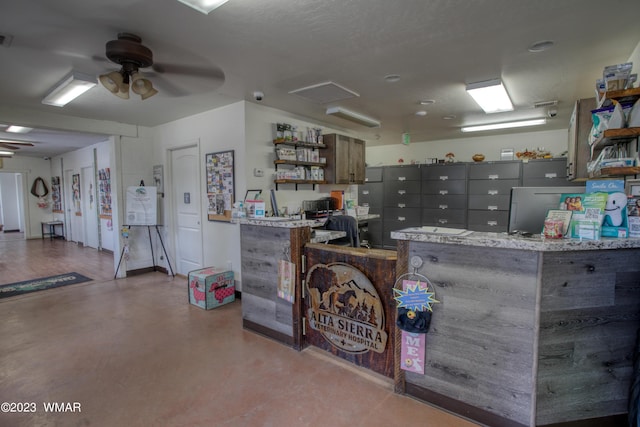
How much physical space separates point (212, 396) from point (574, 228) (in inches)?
100

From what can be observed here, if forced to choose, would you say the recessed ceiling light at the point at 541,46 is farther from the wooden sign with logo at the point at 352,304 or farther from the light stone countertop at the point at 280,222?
the light stone countertop at the point at 280,222

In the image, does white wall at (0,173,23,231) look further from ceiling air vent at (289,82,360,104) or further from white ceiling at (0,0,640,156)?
ceiling air vent at (289,82,360,104)

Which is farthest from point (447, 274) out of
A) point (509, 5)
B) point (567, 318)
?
point (509, 5)

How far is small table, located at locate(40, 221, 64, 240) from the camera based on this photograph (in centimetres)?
891

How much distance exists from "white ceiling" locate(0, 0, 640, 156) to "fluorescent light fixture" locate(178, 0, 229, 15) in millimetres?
74

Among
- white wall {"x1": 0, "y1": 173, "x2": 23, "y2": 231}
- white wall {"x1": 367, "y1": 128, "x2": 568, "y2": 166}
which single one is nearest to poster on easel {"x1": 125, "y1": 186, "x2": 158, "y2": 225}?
white wall {"x1": 367, "y1": 128, "x2": 568, "y2": 166}

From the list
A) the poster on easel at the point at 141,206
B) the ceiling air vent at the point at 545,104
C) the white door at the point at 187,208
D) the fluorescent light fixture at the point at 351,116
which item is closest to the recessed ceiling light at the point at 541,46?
the ceiling air vent at the point at 545,104

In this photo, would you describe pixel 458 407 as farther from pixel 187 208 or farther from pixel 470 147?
pixel 470 147

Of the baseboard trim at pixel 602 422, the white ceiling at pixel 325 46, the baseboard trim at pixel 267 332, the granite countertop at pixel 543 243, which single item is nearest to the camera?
the granite countertop at pixel 543 243

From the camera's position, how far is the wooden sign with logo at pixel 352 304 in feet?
7.17

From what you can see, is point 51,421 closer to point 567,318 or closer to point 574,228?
point 567,318

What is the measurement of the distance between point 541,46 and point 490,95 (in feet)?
3.42

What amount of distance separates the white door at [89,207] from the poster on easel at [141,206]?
3.00 m

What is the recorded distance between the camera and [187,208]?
15.5ft
